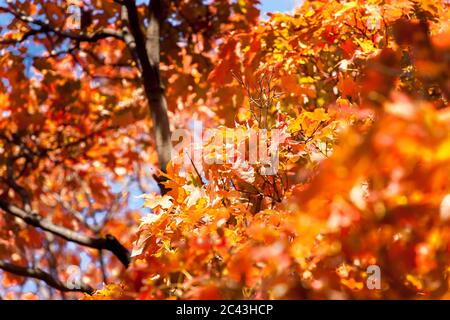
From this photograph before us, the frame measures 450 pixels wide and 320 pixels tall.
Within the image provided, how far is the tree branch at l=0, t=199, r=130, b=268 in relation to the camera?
5.00m

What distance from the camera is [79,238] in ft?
16.8

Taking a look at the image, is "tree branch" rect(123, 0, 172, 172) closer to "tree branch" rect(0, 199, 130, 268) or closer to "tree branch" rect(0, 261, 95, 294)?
"tree branch" rect(0, 199, 130, 268)

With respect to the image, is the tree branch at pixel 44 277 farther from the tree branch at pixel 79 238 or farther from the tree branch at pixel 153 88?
the tree branch at pixel 153 88

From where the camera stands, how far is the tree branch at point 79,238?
4996 millimetres

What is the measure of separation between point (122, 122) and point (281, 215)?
20.1 ft

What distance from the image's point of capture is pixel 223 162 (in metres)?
3.32

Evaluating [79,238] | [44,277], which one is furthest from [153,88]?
[44,277]

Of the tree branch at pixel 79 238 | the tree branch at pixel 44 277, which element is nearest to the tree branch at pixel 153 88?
the tree branch at pixel 79 238

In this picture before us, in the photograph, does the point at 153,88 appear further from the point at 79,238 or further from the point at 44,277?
the point at 44,277

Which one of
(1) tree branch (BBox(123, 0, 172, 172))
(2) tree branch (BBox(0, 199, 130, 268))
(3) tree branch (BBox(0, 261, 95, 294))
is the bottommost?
(3) tree branch (BBox(0, 261, 95, 294))

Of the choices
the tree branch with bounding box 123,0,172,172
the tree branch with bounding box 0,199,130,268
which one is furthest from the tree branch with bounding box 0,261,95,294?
the tree branch with bounding box 123,0,172,172
